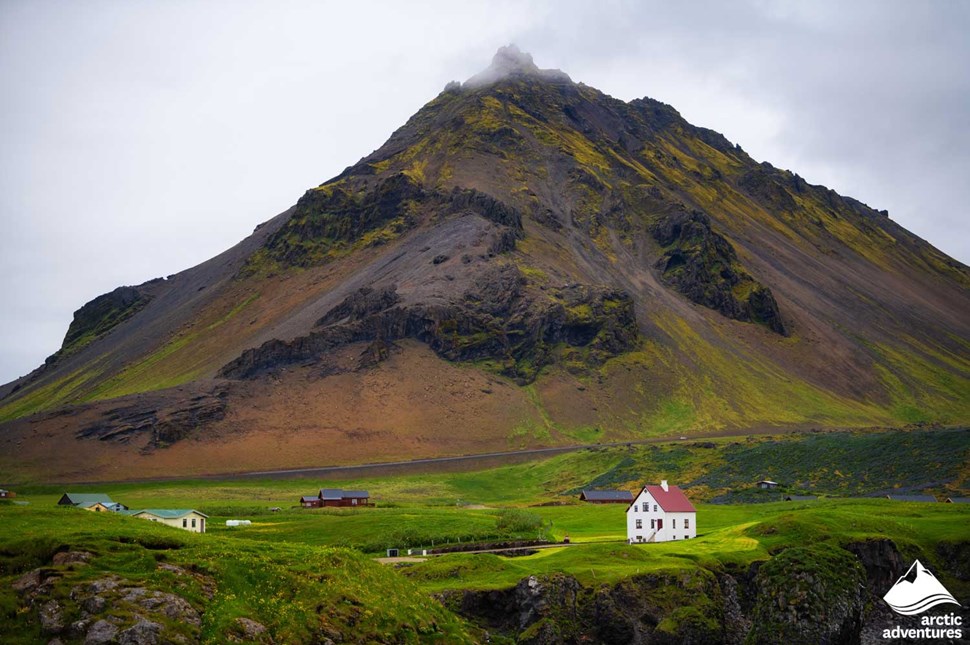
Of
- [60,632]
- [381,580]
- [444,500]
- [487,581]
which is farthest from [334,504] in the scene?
[60,632]

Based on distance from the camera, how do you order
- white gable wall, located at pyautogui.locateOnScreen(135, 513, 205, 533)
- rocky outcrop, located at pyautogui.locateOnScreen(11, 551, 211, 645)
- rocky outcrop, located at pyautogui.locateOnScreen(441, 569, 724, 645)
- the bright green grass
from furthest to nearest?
white gable wall, located at pyautogui.locateOnScreen(135, 513, 205, 533), rocky outcrop, located at pyautogui.locateOnScreen(441, 569, 724, 645), the bright green grass, rocky outcrop, located at pyautogui.locateOnScreen(11, 551, 211, 645)

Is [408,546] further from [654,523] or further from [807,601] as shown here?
[807,601]

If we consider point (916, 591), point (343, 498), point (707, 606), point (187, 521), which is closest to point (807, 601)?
point (707, 606)

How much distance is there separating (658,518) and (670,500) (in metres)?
2.27

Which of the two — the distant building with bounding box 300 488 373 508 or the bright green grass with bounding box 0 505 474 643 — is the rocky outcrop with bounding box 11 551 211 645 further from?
the distant building with bounding box 300 488 373 508

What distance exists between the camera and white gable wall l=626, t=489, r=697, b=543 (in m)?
91.4

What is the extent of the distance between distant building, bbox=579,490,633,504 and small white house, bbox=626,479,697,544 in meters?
55.7

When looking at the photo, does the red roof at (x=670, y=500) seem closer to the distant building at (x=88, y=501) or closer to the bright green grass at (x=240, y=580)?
the bright green grass at (x=240, y=580)

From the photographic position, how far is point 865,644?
192 feet

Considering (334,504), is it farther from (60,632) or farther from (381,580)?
(60,632)

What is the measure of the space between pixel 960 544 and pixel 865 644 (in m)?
19.8

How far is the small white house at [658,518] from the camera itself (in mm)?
91375

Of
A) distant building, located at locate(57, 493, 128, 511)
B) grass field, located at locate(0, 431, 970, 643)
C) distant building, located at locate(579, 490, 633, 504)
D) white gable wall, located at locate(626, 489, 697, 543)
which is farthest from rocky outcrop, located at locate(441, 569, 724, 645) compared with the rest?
distant building, located at locate(579, 490, 633, 504)

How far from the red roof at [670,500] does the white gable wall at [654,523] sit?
357mm
